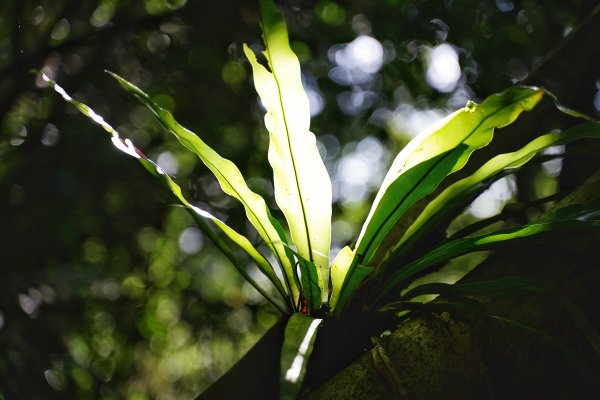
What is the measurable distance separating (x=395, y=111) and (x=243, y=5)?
0.94 meters

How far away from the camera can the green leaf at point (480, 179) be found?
2.75 ft

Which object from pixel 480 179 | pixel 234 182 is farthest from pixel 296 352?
pixel 480 179

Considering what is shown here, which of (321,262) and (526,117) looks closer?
(321,262)

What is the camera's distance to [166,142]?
2.46 metres

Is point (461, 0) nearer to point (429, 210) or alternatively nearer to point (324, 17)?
point (324, 17)

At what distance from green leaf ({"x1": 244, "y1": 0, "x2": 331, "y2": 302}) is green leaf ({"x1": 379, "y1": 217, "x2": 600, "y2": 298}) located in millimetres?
123

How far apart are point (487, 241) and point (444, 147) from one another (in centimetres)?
16

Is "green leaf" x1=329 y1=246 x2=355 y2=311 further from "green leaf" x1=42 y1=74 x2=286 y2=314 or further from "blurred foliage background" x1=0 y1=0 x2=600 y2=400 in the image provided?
"blurred foliage background" x1=0 y1=0 x2=600 y2=400

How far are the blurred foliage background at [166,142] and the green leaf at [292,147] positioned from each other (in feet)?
2.50

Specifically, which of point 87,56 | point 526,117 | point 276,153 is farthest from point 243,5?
point 276,153

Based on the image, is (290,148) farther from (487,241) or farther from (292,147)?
(487,241)

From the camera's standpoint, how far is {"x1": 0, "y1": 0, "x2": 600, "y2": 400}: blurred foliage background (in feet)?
5.62

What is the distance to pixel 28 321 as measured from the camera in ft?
5.04

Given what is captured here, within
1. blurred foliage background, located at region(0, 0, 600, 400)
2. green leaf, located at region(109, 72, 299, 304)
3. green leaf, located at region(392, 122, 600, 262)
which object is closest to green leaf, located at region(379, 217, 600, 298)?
green leaf, located at region(392, 122, 600, 262)
